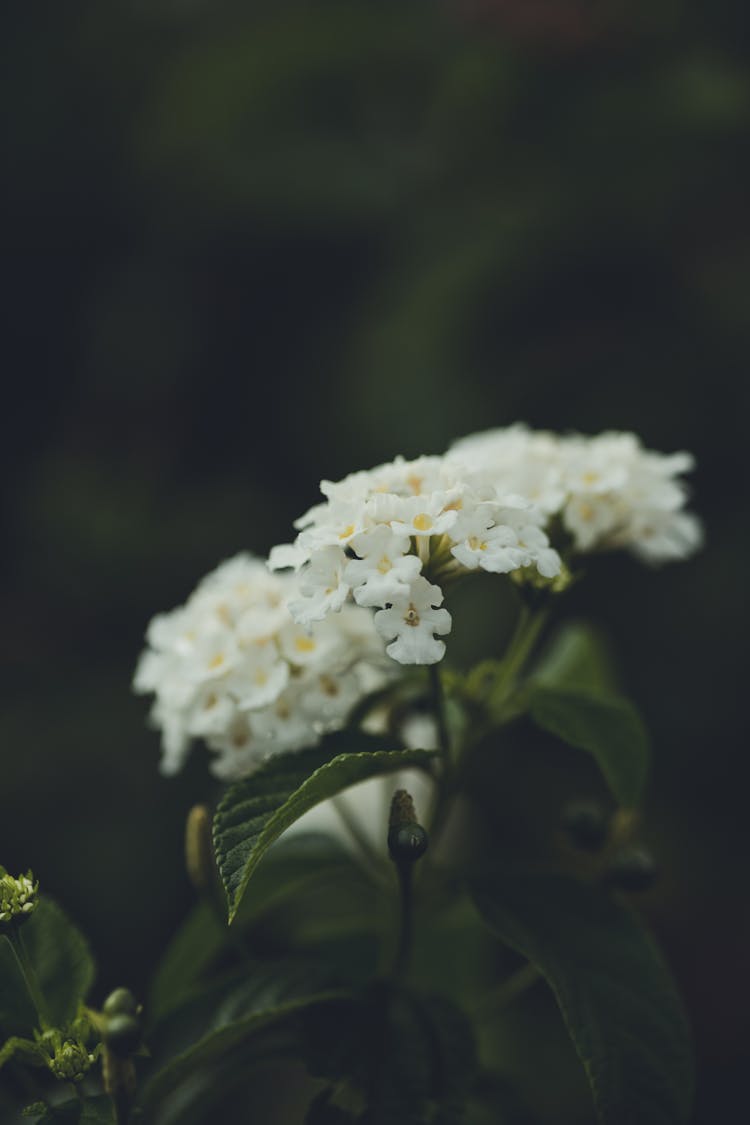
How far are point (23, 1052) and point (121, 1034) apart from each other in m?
0.12

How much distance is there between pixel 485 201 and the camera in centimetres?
198

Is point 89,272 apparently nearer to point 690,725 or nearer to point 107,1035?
point 690,725

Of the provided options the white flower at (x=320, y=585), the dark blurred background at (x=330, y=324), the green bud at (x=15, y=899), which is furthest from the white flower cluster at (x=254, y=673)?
the dark blurred background at (x=330, y=324)

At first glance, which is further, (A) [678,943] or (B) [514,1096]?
(A) [678,943]

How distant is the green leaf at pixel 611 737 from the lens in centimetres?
103

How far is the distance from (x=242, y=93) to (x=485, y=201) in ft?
1.83

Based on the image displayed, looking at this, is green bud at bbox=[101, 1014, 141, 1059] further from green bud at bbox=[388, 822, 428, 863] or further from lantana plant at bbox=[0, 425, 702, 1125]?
green bud at bbox=[388, 822, 428, 863]

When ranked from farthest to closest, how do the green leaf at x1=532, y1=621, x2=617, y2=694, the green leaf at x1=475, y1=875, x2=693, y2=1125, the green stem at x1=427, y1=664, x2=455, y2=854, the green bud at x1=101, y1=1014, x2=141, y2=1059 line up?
the green leaf at x1=532, y1=621, x2=617, y2=694
the green stem at x1=427, y1=664, x2=455, y2=854
the green leaf at x1=475, y1=875, x2=693, y2=1125
the green bud at x1=101, y1=1014, x2=141, y2=1059

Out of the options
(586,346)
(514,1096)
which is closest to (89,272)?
(586,346)

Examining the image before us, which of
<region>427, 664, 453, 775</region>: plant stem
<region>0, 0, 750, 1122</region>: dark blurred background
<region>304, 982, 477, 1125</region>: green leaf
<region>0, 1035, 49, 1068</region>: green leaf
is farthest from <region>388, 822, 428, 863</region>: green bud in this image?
<region>0, 0, 750, 1122</region>: dark blurred background

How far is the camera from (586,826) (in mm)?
1191

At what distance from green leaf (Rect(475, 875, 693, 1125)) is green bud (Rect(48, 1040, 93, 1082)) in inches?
14.9

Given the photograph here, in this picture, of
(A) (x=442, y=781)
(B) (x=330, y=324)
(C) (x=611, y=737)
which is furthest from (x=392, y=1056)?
(B) (x=330, y=324)

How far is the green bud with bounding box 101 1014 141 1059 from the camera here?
826mm
